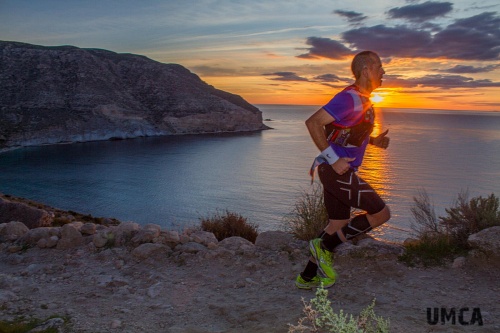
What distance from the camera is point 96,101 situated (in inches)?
3472

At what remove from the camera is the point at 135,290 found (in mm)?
5043

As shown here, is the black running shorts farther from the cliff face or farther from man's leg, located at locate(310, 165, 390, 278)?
the cliff face

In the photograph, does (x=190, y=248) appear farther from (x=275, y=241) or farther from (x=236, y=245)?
(x=275, y=241)

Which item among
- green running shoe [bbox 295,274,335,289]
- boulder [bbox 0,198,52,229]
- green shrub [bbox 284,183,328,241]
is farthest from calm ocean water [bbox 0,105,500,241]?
green running shoe [bbox 295,274,335,289]

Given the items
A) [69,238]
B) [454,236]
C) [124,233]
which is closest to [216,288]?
[124,233]

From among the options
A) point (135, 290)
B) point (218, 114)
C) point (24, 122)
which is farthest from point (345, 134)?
point (218, 114)

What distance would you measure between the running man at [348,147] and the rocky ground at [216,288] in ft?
2.69

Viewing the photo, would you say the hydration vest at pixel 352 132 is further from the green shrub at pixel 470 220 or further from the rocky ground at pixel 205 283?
the green shrub at pixel 470 220

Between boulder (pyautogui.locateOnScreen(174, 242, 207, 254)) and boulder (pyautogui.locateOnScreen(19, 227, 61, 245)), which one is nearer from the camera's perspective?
boulder (pyautogui.locateOnScreen(174, 242, 207, 254))

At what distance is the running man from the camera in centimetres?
382

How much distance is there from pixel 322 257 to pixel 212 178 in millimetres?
43930

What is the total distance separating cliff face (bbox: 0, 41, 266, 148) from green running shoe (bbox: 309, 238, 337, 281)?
76.2 meters

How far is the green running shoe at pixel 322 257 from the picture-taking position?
14.5 feet

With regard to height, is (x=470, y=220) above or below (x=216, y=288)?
above
